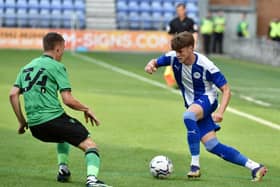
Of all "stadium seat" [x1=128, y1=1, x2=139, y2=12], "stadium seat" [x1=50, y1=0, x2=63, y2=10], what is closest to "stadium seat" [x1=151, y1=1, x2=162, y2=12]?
"stadium seat" [x1=128, y1=1, x2=139, y2=12]

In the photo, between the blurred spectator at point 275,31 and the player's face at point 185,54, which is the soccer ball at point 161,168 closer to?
the player's face at point 185,54

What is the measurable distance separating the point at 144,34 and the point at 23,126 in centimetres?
3113

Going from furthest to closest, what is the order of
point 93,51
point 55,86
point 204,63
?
point 93,51 → point 204,63 → point 55,86

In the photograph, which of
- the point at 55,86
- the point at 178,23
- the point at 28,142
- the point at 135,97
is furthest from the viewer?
the point at 178,23

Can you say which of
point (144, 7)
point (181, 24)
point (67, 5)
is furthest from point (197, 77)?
point (144, 7)

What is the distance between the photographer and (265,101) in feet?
63.9

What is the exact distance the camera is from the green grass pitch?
9.30 metres

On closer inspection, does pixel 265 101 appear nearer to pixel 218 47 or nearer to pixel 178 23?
pixel 178 23

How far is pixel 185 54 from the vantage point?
30.3ft

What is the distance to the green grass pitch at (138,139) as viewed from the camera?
930cm

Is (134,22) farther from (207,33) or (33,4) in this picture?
(33,4)

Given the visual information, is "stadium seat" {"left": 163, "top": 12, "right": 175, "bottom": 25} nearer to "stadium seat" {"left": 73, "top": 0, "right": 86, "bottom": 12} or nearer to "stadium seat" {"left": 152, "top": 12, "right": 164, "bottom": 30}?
"stadium seat" {"left": 152, "top": 12, "right": 164, "bottom": 30}

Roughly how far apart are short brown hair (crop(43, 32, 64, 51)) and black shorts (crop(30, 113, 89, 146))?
668 mm

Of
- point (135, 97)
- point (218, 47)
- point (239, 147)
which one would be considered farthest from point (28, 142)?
point (218, 47)
